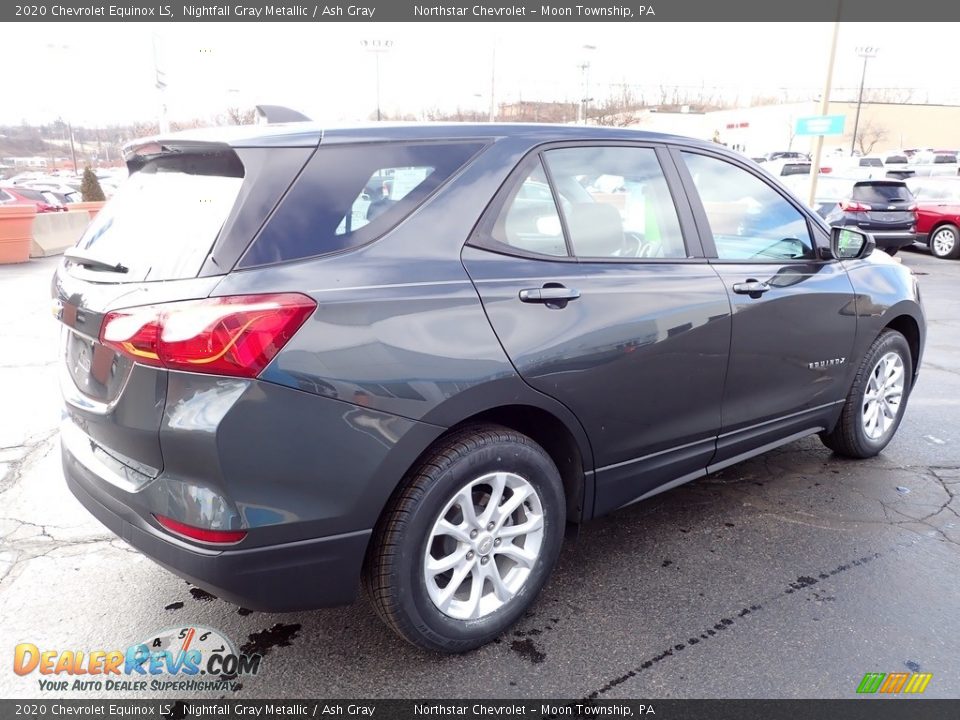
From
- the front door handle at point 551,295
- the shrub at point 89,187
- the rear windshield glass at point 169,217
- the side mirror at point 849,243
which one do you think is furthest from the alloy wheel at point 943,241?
the shrub at point 89,187

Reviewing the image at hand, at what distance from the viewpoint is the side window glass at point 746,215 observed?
10.6 feet

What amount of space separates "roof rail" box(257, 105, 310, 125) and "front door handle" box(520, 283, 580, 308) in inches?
40.3

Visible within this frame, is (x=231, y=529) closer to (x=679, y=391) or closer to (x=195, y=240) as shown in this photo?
(x=195, y=240)

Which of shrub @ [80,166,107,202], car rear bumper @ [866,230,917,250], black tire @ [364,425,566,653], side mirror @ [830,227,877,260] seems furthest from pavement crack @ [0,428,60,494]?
shrub @ [80,166,107,202]

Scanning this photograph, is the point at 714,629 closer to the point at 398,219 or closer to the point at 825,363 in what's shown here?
the point at 825,363

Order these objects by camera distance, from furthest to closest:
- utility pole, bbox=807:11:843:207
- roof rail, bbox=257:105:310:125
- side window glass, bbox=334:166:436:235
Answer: utility pole, bbox=807:11:843:207
roof rail, bbox=257:105:310:125
side window glass, bbox=334:166:436:235

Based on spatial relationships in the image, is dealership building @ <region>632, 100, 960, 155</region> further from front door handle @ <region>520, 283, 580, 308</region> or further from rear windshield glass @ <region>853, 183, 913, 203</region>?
front door handle @ <region>520, 283, 580, 308</region>

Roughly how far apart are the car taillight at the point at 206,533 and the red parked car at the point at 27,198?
20840 millimetres

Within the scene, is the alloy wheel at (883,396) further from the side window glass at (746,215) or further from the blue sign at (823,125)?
the blue sign at (823,125)

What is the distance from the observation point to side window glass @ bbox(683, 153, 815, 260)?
3.23 metres

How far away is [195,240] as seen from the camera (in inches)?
83.4

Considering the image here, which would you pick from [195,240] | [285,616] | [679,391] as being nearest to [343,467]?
[195,240]

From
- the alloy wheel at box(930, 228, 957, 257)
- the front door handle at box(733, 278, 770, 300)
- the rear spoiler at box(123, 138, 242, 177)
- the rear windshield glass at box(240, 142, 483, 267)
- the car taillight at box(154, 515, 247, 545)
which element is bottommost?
the alloy wheel at box(930, 228, 957, 257)

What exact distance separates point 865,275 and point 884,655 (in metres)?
2.16
